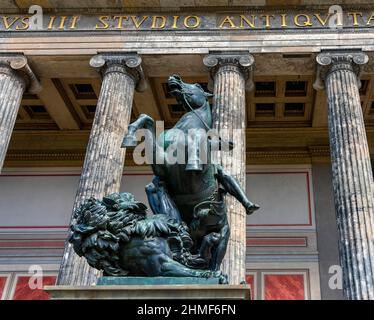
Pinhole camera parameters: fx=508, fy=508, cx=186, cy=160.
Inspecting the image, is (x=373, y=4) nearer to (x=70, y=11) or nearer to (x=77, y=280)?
(x=70, y=11)

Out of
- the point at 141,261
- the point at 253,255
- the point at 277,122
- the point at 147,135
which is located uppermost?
the point at 277,122

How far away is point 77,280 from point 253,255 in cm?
788

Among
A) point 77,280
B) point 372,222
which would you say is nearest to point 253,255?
point 372,222

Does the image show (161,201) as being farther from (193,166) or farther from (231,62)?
(231,62)

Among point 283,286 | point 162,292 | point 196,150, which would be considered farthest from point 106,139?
point 162,292

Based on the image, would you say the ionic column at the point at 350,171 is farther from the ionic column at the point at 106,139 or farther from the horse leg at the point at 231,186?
the horse leg at the point at 231,186

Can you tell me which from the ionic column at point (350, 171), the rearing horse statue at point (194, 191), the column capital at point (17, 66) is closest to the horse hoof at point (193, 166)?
the rearing horse statue at point (194, 191)

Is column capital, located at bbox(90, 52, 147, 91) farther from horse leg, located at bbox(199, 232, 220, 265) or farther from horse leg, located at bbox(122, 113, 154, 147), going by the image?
horse leg, located at bbox(199, 232, 220, 265)

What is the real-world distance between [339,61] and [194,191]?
10.6 m

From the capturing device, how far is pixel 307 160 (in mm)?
18938

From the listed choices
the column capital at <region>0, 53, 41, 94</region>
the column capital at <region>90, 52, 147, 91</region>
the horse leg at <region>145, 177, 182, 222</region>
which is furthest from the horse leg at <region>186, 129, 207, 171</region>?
the column capital at <region>0, 53, 41, 94</region>

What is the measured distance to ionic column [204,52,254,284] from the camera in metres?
11.2

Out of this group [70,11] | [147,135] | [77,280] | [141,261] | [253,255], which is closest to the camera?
[141,261]

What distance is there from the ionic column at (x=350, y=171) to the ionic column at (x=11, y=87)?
28.1 ft
